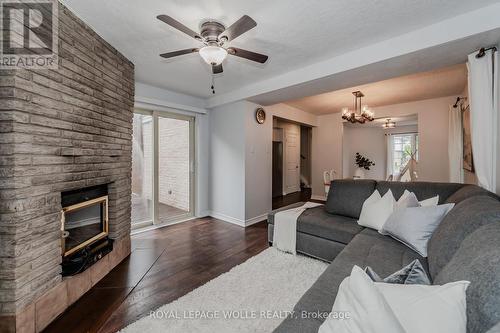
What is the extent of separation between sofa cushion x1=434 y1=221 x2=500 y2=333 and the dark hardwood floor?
197cm

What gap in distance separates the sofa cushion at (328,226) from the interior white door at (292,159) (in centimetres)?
442

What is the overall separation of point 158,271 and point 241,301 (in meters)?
1.09

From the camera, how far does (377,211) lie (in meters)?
2.27

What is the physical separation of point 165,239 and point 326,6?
11.4ft

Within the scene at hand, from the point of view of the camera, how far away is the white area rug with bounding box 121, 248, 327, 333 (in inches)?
61.7

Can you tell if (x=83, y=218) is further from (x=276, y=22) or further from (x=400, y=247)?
(x=400, y=247)

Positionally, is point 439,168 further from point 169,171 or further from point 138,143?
point 138,143

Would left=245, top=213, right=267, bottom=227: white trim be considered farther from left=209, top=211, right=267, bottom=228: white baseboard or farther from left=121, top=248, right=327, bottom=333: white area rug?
left=121, top=248, right=327, bottom=333: white area rug

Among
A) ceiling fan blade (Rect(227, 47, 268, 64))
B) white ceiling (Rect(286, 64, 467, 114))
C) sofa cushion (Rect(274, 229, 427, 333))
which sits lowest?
sofa cushion (Rect(274, 229, 427, 333))

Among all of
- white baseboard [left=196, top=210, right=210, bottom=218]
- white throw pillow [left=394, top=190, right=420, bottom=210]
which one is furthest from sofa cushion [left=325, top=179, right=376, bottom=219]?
white baseboard [left=196, top=210, right=210, bottom=218]

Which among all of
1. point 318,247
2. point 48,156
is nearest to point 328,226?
point 318,247

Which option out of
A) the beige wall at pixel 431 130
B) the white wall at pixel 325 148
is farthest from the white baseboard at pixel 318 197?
the beige wall at pixel 431 130

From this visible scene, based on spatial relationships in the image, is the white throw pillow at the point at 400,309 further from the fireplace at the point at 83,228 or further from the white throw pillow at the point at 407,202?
the fireplace at the point at 83,228

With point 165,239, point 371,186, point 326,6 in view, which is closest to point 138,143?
→ point 165,239
